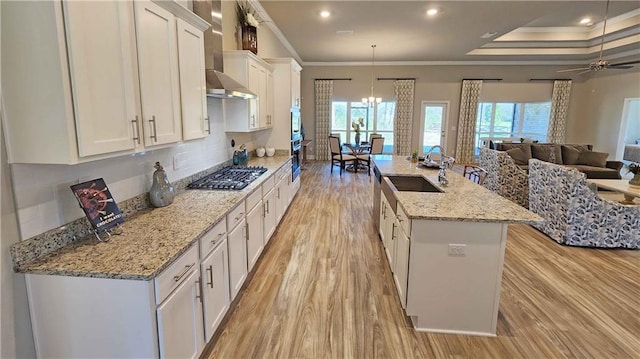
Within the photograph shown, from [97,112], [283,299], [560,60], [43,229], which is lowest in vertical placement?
[283,299]

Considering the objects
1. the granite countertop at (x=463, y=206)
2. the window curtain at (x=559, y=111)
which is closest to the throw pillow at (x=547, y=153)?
the window curtain at (x=559, y=111)

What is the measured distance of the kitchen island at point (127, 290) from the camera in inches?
56.5

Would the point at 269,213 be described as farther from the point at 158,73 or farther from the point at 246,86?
the point at 158,73

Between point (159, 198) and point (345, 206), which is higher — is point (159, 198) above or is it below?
above

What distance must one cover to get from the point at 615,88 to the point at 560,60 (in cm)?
157

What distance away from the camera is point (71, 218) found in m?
1.71

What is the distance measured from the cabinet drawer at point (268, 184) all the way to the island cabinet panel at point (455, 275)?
1.71m

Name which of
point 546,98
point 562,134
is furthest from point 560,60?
point 562,134

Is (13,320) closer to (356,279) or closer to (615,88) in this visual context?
(356,279)

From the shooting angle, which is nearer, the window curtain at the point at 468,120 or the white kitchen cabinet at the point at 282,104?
the white kitchen cabinet at the point at 282,104

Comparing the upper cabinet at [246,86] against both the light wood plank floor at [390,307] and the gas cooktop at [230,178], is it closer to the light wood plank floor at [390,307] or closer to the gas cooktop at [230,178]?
the gas cooktop at [230,178]

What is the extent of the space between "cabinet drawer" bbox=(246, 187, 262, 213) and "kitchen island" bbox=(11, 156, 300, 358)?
0.77 metres

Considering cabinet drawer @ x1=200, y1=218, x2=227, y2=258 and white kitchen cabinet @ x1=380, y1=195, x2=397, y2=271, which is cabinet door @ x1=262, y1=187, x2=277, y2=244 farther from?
white kitchen cabinet @ x1=380, y1=195, x2=397, y2=271

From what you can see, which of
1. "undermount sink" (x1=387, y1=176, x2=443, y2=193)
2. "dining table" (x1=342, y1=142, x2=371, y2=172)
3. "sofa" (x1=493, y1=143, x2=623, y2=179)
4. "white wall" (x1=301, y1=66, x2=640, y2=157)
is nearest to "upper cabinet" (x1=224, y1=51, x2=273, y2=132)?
"undermount sink" (x1=387, y1=176, x2=443, y2=193)
